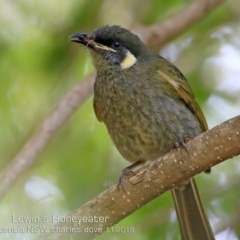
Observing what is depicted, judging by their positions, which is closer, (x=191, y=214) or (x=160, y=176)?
(x=160, y=176)

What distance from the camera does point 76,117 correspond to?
15.8ft

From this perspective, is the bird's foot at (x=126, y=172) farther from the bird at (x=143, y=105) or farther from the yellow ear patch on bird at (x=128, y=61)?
the yellow ear patch on bird at (x=128, y=61)

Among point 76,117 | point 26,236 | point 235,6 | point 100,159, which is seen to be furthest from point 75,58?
point 26,236

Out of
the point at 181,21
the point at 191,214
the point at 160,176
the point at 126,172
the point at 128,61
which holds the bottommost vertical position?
the point at 160,176

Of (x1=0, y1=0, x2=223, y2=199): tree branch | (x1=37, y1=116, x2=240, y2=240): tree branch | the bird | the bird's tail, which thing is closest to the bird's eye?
the bird

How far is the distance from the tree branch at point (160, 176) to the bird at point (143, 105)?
48 cm

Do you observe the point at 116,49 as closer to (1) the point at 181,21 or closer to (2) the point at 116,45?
(2) the point at 116,45

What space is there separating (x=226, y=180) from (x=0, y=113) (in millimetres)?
1691

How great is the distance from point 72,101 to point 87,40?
0.45 meters

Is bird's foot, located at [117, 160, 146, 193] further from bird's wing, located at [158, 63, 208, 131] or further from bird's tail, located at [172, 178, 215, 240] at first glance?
bird's wing, located at [158, 63, 208, 131]

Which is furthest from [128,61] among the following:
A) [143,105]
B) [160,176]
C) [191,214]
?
[160,176]

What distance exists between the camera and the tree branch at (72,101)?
3.62 metres

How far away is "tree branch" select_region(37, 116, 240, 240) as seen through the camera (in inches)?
118

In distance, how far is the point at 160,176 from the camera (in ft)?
10.5
